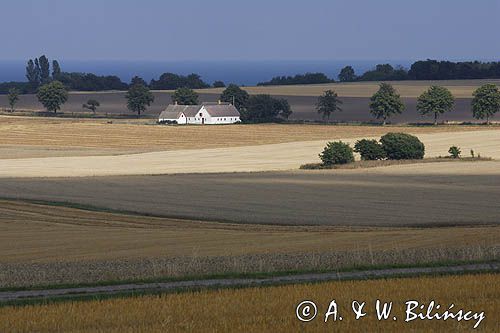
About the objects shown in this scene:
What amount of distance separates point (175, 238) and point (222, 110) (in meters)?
101

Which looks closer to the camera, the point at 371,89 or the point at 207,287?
the point at 207,287

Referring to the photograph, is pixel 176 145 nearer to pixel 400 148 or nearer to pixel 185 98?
pixel 400 148

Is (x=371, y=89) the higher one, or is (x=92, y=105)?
(x=371, y=89)

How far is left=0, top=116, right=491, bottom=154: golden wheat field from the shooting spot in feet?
330

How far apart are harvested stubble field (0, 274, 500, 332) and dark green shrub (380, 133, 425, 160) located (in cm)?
5434

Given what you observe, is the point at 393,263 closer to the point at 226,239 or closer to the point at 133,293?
the point at 133,293

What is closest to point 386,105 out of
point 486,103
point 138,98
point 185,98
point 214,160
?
point 486,103

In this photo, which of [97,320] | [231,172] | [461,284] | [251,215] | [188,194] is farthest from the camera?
[231,172]

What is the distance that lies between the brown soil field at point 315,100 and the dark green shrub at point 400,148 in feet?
168

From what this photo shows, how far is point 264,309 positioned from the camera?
66.0ft

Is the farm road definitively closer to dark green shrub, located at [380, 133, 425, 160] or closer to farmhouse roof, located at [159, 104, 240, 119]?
dark green shrub, located at [380, 133, 425, 160]

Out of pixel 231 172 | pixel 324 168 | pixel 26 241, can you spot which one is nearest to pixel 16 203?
pixel 26 241

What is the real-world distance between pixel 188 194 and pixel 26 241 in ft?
62.3

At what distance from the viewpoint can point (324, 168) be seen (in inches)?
2904
